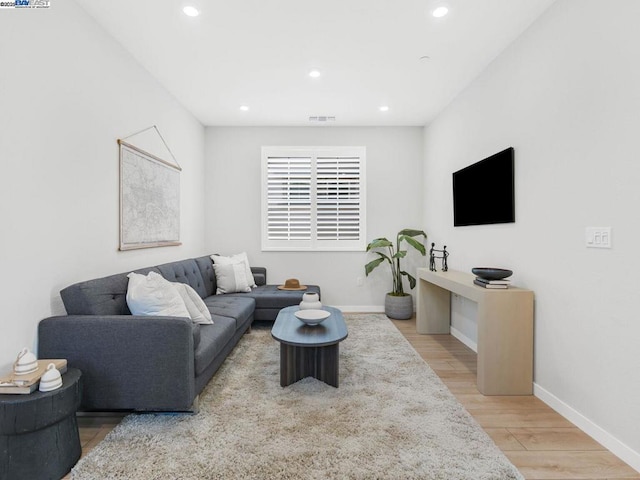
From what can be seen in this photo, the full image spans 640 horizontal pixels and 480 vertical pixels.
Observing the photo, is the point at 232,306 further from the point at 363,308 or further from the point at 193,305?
the point at 363,308

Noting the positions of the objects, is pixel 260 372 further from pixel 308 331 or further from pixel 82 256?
pixel 82 256

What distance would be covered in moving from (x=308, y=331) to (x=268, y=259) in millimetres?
2486

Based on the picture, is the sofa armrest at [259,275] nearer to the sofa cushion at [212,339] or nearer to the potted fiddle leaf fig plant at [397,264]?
the potted fiddle leaf fig plant at [397,264]

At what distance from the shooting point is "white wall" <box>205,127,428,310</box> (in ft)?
15.7

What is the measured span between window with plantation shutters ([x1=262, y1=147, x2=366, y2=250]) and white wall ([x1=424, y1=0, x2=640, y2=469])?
7.30 ft

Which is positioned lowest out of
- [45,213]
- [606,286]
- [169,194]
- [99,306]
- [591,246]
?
[99,306]

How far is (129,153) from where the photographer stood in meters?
2.85

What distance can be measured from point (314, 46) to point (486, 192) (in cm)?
204

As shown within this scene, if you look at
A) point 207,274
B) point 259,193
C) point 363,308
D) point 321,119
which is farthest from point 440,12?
point 363,308

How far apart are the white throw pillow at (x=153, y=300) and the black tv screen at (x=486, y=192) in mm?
2710

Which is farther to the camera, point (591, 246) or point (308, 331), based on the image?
point (308, 331)

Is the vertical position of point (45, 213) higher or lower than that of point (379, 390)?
higher

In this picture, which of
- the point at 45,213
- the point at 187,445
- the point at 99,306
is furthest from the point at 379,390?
the point at 45,213

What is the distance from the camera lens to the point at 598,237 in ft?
6.04
